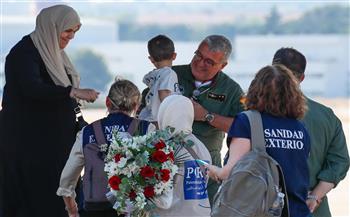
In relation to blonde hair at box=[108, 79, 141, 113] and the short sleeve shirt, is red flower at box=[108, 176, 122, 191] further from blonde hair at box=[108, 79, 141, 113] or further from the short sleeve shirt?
the short sleeve shirt

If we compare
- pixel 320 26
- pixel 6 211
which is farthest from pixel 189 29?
pixel 6 211

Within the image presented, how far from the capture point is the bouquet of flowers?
4.61m

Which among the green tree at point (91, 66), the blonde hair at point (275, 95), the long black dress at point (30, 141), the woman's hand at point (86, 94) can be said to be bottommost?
the green tree at point (91, 66)

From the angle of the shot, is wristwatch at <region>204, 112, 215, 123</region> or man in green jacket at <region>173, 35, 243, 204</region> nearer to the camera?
wristwatch at <region>204, 112, 215, 123</region>

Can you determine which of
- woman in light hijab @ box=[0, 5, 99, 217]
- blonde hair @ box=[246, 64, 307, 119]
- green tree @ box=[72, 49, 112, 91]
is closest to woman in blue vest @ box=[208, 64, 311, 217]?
blonde hair @ box=[246, 64, 307, 119]

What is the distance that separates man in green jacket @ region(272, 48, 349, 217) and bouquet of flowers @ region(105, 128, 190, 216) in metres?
0.82

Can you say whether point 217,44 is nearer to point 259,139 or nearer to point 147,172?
point 147,172

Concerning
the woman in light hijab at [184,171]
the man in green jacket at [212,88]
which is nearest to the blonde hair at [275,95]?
the woman in light hijab at [184,171]

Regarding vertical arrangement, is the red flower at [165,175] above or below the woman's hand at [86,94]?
below

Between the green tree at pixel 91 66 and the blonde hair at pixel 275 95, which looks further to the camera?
the green tree at pixel 91 66

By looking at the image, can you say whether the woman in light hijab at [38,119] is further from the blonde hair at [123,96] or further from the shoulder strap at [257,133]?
the shoulder strap at [257,133]

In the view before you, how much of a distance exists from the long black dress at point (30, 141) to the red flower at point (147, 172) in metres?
1.59

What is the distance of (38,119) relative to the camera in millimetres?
→ 6289

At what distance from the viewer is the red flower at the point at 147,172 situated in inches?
182
